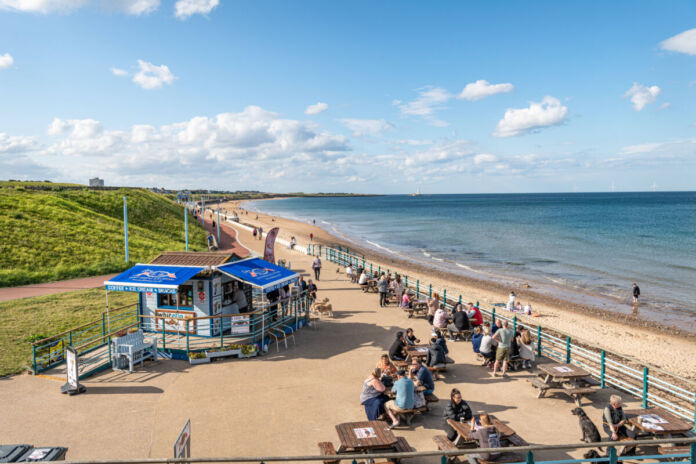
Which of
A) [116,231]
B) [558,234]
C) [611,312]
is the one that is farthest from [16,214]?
[558,234]

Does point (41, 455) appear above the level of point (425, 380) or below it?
above

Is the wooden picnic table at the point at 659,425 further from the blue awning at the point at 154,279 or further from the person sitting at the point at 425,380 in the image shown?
the blue awning at the point at 154,279

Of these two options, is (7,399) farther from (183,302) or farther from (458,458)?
(458,458)

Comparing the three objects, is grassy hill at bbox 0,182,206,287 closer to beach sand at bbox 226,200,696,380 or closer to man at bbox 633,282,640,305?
beach sand at bbox 226,200,696,380

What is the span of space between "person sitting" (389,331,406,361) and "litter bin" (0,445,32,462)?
770 centimetres

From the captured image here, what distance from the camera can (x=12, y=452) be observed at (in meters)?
6.13

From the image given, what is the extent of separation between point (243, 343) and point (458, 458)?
7.34 m

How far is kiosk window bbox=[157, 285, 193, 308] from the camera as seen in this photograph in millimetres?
13375

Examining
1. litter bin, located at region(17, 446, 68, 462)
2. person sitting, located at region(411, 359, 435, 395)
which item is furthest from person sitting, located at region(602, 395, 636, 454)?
litter bin, located at region(17, 446, 68, 462)

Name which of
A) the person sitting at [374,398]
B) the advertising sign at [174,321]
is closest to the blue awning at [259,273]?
the advertising sign at [174,321]

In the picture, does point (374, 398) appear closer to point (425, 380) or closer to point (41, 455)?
point (425, 380)

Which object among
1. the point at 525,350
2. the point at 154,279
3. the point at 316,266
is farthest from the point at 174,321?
→ the point at 316,266

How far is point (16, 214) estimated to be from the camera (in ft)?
106

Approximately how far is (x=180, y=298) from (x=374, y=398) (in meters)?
7.73
